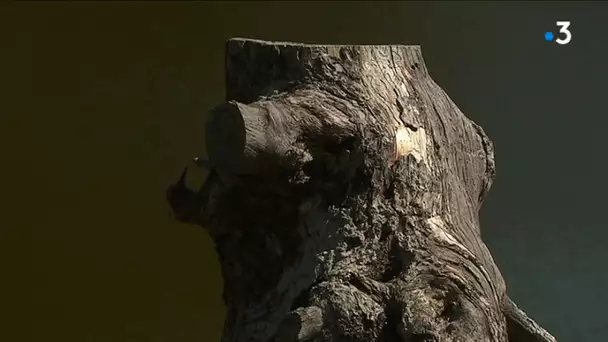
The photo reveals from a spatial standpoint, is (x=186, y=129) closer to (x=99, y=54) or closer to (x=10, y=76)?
(x=99, y=54)

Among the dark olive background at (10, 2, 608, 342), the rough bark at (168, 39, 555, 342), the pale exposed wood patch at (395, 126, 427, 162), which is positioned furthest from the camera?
the dark olive background at (10, 2, 608, 342)

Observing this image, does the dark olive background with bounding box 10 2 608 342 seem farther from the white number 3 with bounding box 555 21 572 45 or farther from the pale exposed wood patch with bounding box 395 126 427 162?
the pale exposed wood patch with bounding box 395 126 427 162

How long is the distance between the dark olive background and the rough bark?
83 cm

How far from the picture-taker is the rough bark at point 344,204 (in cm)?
89

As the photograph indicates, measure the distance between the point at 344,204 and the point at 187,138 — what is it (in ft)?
3.18

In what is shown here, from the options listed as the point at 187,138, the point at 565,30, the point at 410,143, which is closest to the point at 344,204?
the point at 410,143

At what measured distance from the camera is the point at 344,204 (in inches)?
37.9

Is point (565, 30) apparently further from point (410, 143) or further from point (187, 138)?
point (410, 143)

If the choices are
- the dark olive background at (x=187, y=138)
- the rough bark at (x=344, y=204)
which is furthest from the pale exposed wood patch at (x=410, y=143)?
the dark olive background at (x=187, y=138)

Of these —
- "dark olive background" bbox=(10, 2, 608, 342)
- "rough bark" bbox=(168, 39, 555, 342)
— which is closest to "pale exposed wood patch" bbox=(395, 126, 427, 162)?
"rough bark" bbox=(168, 39, 555, 342)

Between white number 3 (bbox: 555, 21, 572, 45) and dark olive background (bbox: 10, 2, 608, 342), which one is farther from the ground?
white number 3 (bbox: 555, 21, 572, 45)

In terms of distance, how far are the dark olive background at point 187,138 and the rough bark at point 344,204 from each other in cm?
83

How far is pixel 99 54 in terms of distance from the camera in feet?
6.15

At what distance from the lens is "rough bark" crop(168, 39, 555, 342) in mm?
890
